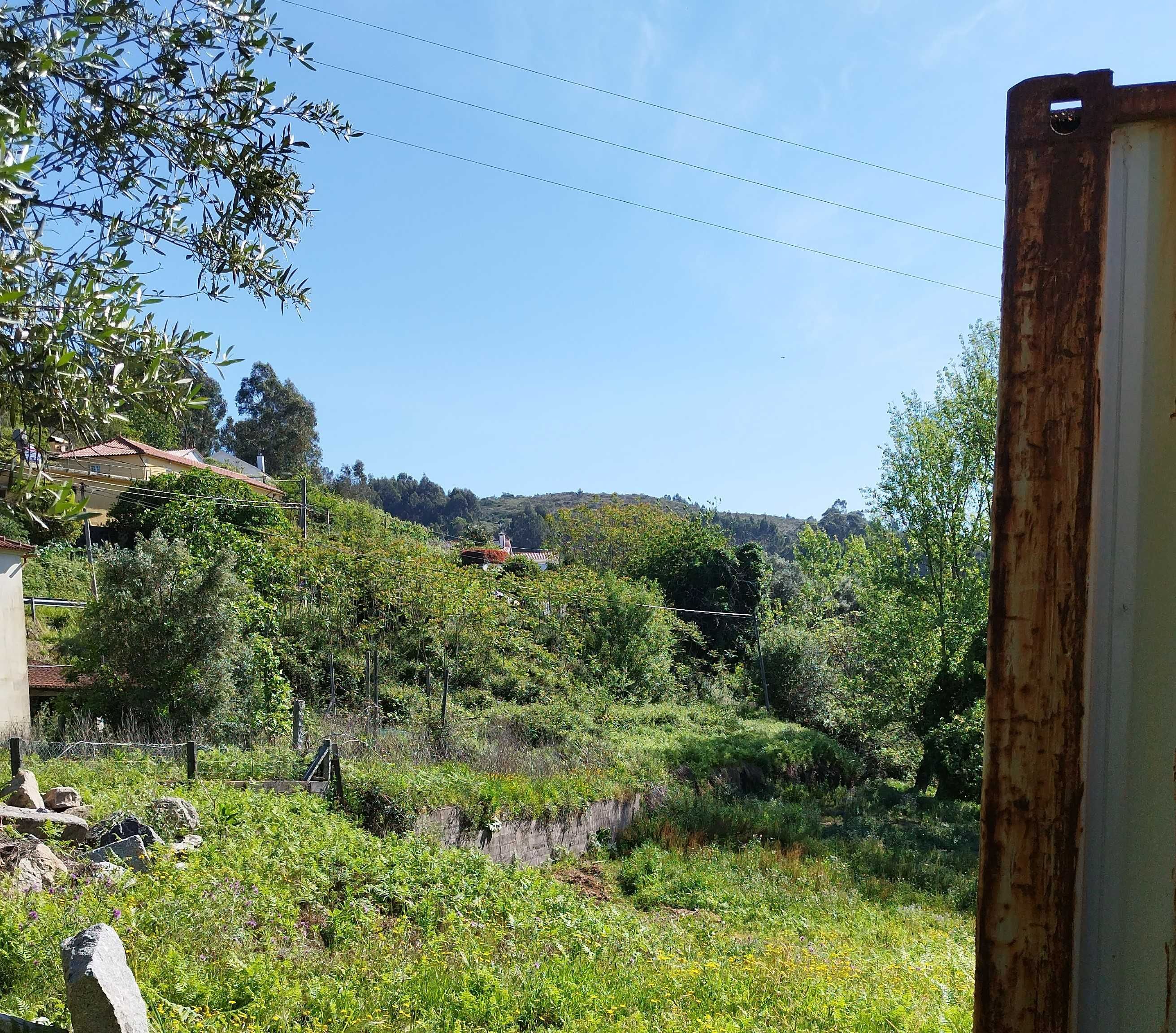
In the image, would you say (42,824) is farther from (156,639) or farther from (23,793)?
(156,639)

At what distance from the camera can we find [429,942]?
21.0 feet

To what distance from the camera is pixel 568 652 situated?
821 inches

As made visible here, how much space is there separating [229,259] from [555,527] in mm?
31291

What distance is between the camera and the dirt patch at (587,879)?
1054 centimetres

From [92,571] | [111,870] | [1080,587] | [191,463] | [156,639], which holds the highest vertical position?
[191,463]

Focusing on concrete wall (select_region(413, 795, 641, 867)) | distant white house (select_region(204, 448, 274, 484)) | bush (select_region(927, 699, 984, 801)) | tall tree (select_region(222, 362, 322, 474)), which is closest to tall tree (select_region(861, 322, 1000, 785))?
bush (select_region(927, 699, 984, 801))

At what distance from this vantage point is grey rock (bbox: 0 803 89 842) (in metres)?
6.77

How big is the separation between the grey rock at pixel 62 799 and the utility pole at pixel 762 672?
1810cm

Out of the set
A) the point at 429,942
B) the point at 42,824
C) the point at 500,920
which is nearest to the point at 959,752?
the point at 500,920

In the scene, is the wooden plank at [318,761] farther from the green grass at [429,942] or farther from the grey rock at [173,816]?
the grey rock at [173,816]

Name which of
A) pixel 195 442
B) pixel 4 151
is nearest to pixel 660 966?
pixel 4 151

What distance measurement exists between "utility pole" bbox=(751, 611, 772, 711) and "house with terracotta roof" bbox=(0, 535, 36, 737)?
666 inches

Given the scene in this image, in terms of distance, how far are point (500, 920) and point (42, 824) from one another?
3.70 meters

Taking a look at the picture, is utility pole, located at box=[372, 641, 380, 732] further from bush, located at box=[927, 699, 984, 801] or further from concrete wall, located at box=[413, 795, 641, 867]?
bush, located at box=[927, 699, 984, 801]
